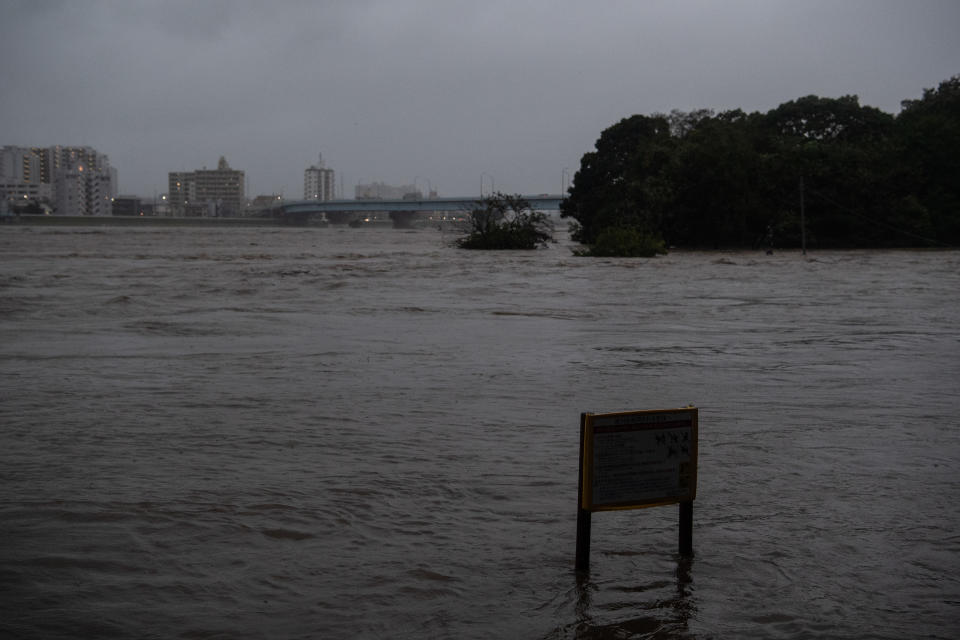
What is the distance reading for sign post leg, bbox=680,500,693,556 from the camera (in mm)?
5576

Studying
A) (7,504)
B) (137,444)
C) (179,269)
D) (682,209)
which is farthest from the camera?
(682,209)

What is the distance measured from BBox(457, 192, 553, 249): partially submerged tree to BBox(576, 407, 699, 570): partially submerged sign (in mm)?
57108

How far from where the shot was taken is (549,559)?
5871 millimetres

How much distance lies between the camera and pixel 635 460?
5.08 metres

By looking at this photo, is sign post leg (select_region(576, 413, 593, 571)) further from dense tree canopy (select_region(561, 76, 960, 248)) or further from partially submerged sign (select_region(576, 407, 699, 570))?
dense tree canopy (select_region(561, 76, 960, 248))

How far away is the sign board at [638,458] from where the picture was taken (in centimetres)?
495

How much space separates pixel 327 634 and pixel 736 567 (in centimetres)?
244

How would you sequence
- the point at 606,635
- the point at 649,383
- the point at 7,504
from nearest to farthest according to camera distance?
1. the point at 606,635
2. the point at 7,504
3. the point at 649,383

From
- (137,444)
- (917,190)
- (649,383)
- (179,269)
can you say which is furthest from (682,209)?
(137,444)

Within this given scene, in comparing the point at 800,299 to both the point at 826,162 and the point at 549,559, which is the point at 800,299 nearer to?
the point at 549,559

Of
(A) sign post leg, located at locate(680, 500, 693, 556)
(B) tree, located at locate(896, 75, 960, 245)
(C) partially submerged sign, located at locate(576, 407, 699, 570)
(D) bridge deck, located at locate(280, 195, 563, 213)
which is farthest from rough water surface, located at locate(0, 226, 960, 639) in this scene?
(D) bridge deck, located at locate(280, 195, 563, 213)

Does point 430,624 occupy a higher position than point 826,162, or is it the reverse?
point 826,162

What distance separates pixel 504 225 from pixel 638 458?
58.3 meters

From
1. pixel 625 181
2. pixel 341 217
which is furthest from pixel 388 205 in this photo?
pixel 625 181
